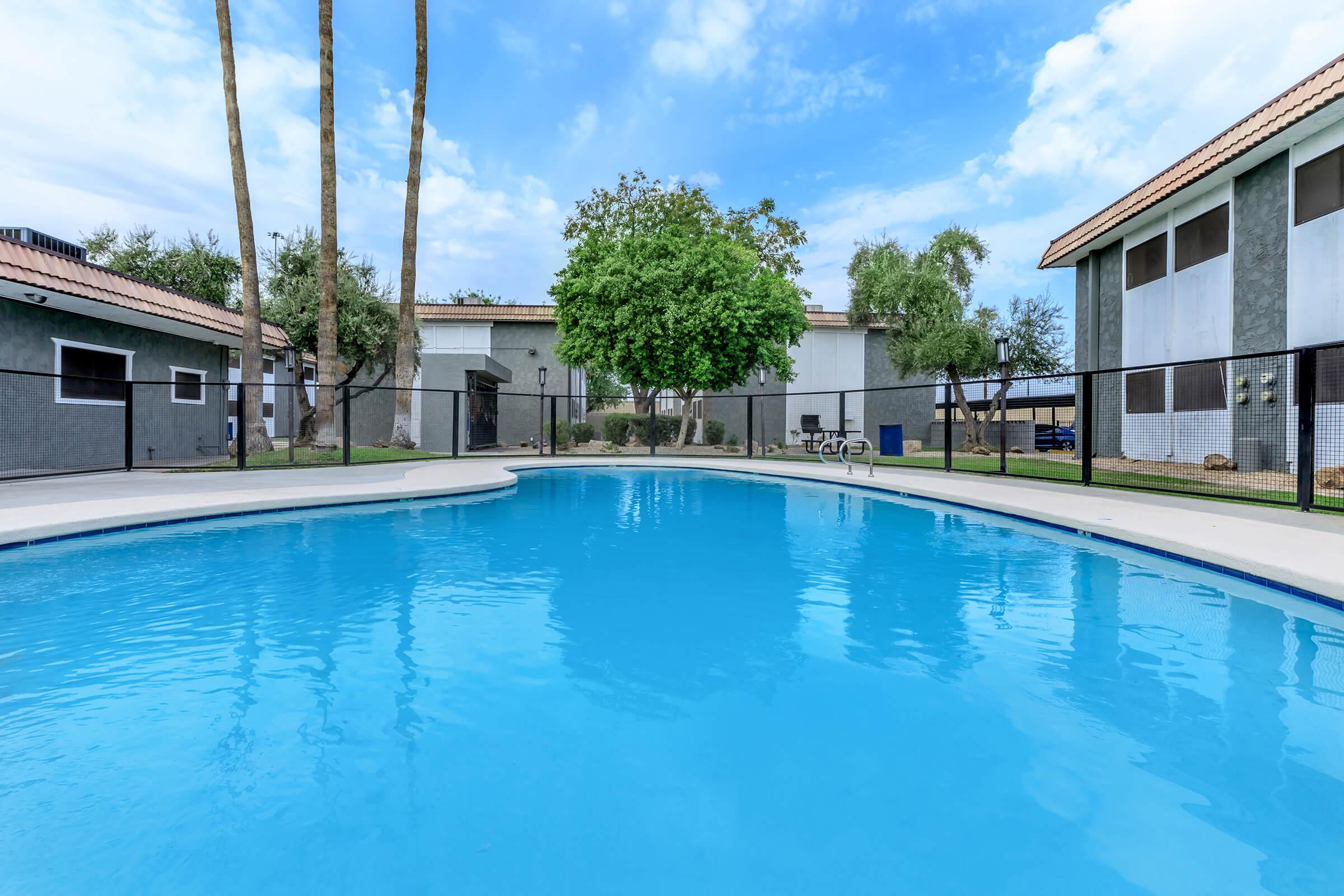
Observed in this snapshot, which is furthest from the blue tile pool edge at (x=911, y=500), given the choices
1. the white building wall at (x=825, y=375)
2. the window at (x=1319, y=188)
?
the white building wall at (x=825, y=375)

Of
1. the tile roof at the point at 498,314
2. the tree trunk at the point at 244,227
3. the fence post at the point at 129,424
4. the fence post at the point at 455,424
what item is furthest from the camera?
the tile roof at the point at 498,314

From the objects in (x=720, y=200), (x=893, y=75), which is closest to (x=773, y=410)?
(x=720, y=200)

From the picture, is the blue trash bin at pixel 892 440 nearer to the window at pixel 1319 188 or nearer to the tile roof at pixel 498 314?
the tile roof at pixel 498 314

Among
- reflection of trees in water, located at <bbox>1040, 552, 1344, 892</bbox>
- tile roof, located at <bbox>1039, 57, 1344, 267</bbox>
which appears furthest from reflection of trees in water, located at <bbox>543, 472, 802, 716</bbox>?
tile roof, located at <bbox>1039, 57, 1344, 267</bbox>

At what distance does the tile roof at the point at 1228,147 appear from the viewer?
9.30 meters

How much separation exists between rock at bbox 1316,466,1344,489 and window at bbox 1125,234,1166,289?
609 centimetres

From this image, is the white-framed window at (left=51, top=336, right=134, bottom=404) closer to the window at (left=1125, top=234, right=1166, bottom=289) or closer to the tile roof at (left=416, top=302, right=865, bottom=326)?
the tile roof at (left=416, top=302, right=865, bottom=326)

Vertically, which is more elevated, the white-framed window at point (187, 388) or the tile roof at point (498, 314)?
the tile roof at point (498, 314)

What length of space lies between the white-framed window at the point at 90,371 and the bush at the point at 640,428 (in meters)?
13.3

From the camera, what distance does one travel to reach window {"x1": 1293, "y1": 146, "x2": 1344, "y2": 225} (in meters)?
9.71

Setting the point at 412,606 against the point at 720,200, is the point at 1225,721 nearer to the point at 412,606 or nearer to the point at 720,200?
the point at 412,606

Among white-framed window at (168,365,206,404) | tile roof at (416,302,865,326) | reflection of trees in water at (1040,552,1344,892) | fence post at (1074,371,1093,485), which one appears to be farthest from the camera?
tile roof at (416,302,865,326)

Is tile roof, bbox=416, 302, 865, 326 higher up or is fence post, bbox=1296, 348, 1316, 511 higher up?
tile roof, bbox=416, 302, 865, 326

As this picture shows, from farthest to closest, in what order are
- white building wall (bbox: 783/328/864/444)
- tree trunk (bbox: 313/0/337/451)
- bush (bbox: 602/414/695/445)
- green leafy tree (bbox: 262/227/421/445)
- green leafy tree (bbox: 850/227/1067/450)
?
white building wall (bbox: 783/328/864/444) → bush (bbox: 602/414/695/445) → green leafy tree (bbox: 850/227/1067/450) → green leafy tree (bbox: 262/227/421/445) → tree trunk (bbox: 313/0/337/451)
